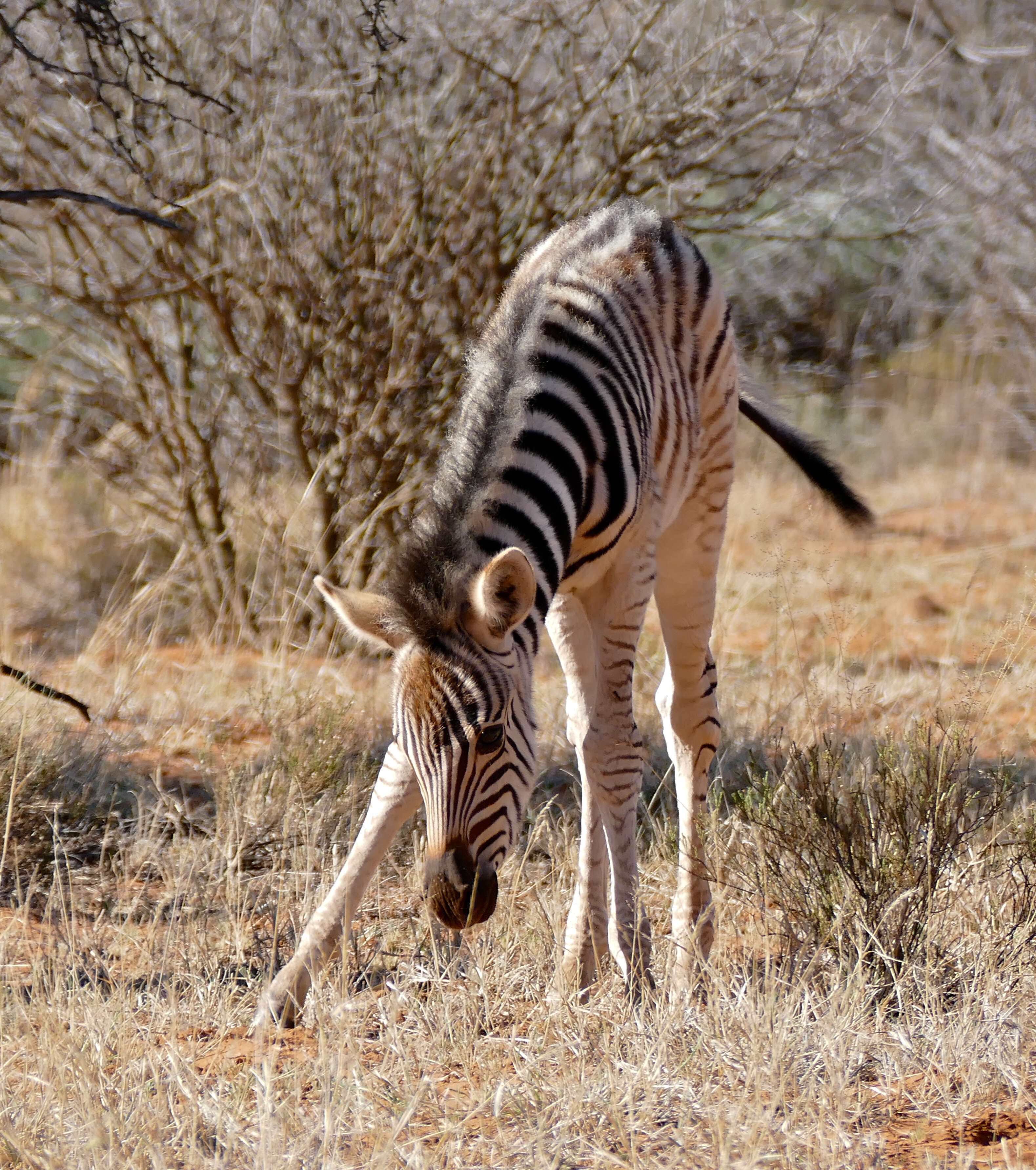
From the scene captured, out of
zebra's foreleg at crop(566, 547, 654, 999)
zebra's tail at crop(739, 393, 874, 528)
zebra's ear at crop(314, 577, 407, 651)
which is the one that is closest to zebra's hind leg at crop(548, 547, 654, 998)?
zebra's foreleg at crop(566, 547, 654, 999)

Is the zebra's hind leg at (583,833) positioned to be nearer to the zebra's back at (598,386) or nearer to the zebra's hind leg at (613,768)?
the zebra's hind leg at (613,768)

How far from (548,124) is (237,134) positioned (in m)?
1.61

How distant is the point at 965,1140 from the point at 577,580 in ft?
5.94

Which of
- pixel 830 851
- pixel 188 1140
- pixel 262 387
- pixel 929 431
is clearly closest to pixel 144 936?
pixel 188 1140

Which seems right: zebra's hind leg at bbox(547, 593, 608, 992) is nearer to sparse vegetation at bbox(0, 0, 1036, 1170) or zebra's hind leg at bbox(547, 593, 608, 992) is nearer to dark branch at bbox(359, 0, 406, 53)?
sparse vegetation at bbox(0, 0, 1036, 1170)

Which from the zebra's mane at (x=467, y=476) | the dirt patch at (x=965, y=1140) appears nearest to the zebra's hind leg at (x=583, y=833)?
the zebra's mane at (x=467, y=476)

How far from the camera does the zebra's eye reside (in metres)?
3.07

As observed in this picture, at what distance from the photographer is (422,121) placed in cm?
665

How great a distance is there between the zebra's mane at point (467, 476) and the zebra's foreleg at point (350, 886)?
77 centimetres

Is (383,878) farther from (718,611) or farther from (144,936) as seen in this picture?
(718,611)

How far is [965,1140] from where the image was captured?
2691mm

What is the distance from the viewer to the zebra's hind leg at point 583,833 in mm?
3783

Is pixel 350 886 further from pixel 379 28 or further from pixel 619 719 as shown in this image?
pixel 379 28

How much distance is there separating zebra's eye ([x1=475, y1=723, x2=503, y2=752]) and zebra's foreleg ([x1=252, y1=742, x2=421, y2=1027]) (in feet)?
2.09
